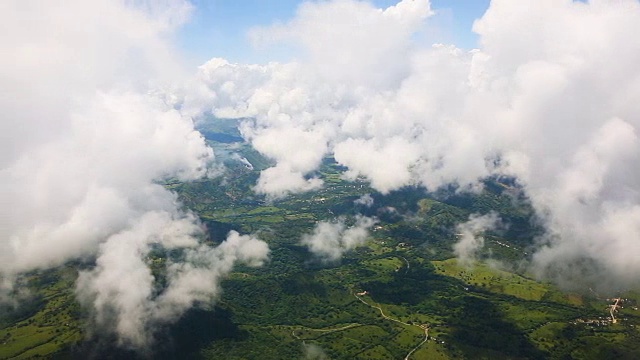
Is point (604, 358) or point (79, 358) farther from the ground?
point (604, 358)

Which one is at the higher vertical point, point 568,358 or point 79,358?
point 568,358

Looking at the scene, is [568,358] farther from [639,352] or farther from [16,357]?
[16,357]

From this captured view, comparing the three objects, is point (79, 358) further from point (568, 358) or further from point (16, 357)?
point (568, 358)

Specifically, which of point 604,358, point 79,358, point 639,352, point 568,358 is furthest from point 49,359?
point 639,352

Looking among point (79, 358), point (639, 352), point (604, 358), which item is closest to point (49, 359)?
point (79, 358)

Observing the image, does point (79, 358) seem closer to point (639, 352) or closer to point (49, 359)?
point (49, 359)

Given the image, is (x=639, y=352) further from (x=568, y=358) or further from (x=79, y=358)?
(x=79, y=358)

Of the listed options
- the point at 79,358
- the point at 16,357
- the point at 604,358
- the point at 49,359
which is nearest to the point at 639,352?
the point at 604,358
